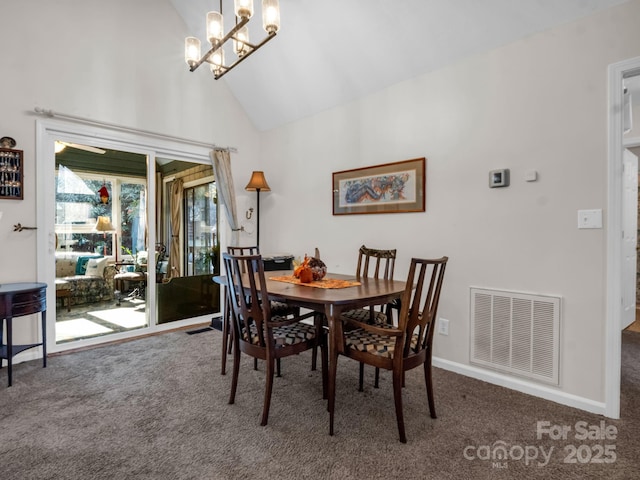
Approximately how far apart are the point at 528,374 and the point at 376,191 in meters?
1.88

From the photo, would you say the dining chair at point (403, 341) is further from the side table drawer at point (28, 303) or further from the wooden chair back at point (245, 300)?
the side table drawer at point (28, 303)

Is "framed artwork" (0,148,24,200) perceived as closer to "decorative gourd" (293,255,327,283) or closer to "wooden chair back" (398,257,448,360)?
"decorative gourd" (293,255,327,283)

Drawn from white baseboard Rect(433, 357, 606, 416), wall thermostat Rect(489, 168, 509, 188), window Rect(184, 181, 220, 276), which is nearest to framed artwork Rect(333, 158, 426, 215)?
wall thermostat Rect(489, 168, 509, 188)

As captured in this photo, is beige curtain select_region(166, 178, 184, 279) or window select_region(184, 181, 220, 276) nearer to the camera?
beige curtain select_region(166, 178, 184, 279)

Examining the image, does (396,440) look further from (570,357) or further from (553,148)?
(553,148)

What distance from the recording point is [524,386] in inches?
95.3

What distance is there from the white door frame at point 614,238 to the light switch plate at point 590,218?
0.16 feet

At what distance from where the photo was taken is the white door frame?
2.09m

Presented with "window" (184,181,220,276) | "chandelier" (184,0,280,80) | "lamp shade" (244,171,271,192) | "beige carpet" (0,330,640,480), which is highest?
"chandelier" (184,0,280,80)

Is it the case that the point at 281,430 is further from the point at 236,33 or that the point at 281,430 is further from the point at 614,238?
the point at 236,33

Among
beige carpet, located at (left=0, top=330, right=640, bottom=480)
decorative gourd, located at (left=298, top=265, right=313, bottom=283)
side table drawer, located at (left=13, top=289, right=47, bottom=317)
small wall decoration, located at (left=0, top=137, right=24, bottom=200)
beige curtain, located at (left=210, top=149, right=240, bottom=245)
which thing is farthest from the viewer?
beige curtain, located at (left=210, top=149, right=240, bottom=245)

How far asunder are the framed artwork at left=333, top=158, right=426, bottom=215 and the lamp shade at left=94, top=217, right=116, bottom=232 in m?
2.29

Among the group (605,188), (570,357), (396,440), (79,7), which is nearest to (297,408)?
(396,440)

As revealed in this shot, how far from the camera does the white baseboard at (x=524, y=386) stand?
2.19 meters
